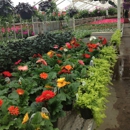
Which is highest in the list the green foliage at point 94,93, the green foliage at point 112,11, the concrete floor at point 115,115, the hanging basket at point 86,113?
the green foliage at point 112,11

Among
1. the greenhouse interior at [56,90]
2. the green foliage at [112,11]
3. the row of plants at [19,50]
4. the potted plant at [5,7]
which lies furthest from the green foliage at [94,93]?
the green foliage at [112,11]

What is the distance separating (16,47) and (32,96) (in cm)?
218

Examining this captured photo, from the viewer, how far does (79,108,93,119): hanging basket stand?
2309 mm

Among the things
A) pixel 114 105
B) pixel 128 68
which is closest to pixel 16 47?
pixel 114 105

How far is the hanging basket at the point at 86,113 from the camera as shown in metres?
2.31

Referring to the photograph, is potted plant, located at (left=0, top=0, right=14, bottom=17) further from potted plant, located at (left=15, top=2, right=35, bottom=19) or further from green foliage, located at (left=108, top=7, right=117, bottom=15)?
green foliage, located at (left=108, top=7, right=117, bottom=15)

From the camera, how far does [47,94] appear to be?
72.0 inches

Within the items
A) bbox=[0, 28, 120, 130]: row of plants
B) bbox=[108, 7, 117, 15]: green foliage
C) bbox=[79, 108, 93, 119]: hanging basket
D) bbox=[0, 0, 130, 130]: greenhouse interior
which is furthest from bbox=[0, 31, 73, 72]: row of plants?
bbox=[108, 7, 117, 15]: green foliage

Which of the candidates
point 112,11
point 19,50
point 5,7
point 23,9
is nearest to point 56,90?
point 19,50

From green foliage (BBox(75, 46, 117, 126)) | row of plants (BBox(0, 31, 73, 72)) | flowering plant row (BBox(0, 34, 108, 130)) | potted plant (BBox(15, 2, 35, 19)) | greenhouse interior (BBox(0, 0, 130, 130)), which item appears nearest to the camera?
flowering plant row (BBox(0, 34, 108, 130))

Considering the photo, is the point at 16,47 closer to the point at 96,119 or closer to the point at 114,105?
the point at 114,105

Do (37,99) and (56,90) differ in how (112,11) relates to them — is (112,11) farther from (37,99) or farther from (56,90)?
(37,99)

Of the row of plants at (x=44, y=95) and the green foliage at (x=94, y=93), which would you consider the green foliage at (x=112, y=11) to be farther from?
the green foliage at (x=94, y=93)

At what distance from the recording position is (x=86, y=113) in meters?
2.33
